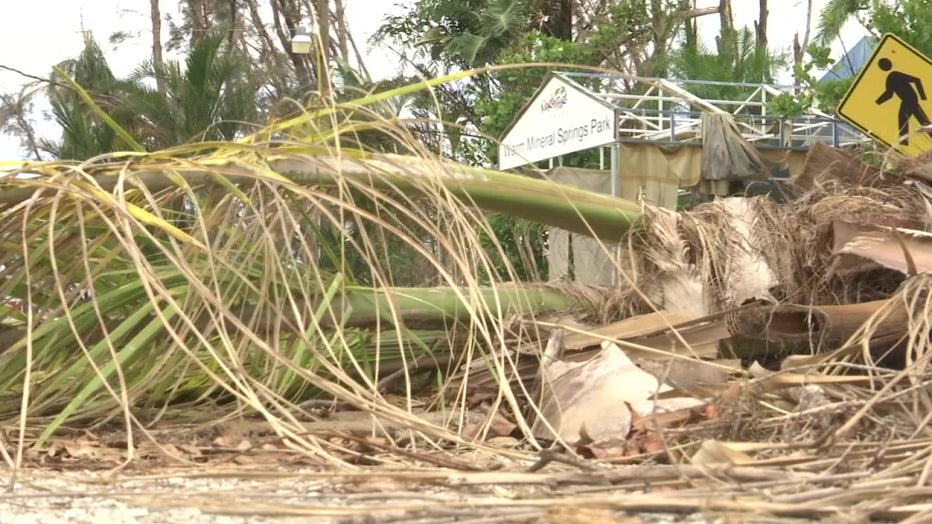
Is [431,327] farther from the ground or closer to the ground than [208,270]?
closer to the ground

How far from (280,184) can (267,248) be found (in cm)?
21

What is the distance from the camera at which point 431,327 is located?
11.1ft

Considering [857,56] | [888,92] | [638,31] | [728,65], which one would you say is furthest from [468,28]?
[888,92]

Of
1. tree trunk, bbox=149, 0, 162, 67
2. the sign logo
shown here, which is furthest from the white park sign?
tree trunk, bbox=149, 0, 162, 67

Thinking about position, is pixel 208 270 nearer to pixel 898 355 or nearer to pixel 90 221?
pixel 90 221

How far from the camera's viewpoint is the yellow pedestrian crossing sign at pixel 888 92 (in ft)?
16.5

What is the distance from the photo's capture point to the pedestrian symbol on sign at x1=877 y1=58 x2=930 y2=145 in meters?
4.97

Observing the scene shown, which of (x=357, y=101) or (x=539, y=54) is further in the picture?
(x=539, y=54)

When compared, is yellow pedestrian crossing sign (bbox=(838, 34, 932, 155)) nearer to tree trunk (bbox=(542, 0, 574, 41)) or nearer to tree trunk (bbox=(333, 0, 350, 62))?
tree trunk (bbox=(542, 0, 574, 41))

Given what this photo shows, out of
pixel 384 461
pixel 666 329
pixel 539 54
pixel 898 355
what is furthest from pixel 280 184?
pixel 539 54

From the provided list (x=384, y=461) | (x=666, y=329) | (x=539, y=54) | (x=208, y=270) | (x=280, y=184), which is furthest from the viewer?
(x=539, y=54)

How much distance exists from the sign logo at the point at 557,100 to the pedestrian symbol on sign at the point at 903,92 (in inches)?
223

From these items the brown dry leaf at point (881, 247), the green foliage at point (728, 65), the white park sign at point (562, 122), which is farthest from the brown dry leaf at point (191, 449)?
the green foliage at point (728, 65)

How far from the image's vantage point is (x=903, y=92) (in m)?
5.07
